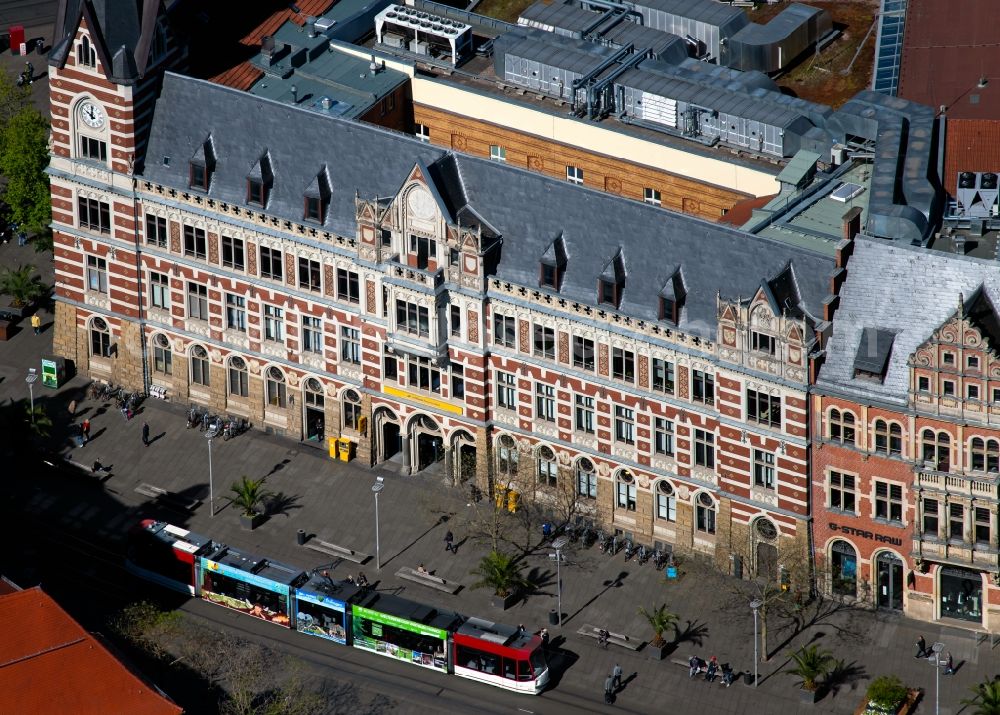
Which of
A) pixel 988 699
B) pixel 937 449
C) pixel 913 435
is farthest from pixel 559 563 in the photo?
pixel 988 699

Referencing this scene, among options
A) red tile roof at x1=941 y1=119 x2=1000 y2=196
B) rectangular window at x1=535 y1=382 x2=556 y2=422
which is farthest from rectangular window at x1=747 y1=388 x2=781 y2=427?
red tile roof at x1=941 y1=119 x2=1000 y2=196

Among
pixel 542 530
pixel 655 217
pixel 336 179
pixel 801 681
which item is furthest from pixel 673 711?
pixel 336 179

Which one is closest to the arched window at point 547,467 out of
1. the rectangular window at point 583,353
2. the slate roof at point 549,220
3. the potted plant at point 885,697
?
the rectangular window at point 583,353

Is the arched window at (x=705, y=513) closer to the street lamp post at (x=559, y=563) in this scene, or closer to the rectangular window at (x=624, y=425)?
the rectangular window at (x=624, y=425)

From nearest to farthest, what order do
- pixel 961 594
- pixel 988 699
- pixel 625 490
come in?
pixel 988 699 → pixel 961 594 → pixel 625 490

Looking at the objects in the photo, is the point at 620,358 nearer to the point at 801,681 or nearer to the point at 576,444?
the point at 576,444

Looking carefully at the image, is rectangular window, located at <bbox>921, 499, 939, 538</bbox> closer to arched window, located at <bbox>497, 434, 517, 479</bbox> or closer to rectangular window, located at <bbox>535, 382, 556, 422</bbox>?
rectangular window, located at <bbox>535, 382, 556, 422</bbox>

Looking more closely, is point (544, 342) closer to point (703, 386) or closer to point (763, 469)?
point (703, 386)
